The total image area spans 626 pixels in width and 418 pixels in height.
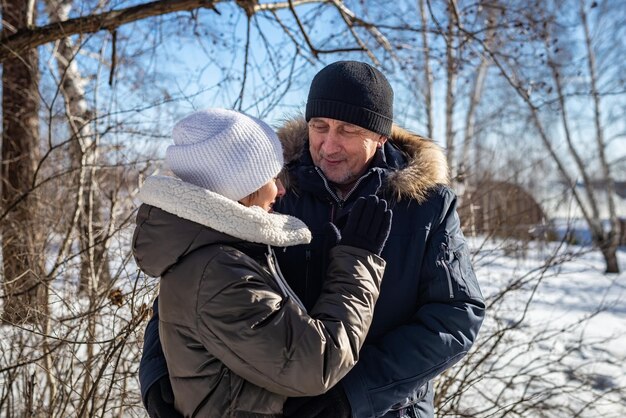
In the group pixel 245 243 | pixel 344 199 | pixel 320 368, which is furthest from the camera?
pixel 344 199

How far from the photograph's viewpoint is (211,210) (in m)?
1.42

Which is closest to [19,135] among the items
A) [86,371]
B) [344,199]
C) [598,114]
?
[86,371]

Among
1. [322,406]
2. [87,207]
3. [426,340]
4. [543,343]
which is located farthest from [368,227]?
[543,343]

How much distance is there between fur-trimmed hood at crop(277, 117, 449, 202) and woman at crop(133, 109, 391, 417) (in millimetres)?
315

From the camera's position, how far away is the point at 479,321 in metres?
1.77

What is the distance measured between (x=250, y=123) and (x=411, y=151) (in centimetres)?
75

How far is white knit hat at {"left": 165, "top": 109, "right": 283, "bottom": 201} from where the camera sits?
151cm

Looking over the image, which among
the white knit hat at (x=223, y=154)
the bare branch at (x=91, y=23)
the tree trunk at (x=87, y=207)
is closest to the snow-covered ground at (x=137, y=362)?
the tree trunk at (x=87, y=207)

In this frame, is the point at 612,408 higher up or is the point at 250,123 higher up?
the point at 250,123

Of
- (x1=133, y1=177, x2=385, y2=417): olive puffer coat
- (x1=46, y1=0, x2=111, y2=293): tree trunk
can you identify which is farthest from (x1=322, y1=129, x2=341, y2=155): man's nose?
(x1=46, y1=0, x2=111, y2=293): tree trunk

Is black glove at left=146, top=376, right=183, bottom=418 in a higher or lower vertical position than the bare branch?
lower

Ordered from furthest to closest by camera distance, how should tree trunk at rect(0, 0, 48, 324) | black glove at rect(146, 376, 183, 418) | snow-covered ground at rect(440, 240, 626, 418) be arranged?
tree trunk at rect(0, 0, 48, 324) → snow-covered ground at rect(440, 240, 626, 418) → black glove at rect(146, 376, 183, 418)

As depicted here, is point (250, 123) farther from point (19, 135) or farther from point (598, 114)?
point (598, 114)

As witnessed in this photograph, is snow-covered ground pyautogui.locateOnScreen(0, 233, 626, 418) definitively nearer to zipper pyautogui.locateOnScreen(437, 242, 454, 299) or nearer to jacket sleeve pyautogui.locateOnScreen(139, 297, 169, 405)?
jacket sleeve pyautogui.locateOnScreen(139, 297, 169, 405)
